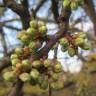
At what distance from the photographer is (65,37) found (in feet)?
4.25

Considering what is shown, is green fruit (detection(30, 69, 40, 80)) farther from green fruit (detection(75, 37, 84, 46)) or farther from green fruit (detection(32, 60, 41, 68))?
green fruit (detection(75, 37, 84, 46))

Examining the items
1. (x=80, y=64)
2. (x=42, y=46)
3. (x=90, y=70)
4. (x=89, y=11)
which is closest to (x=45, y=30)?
(x=42, y=46)

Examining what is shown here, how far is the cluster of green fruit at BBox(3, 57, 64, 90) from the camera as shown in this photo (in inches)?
46.3

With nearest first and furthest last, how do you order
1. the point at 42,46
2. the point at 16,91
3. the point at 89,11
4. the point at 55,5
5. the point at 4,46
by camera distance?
1. the point at 16,91
2. the point at 42,46
3. the point at 55,5
4. the point at 89,11
5. the point at 4,46

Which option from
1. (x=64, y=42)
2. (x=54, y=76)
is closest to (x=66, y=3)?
(x=64, y=42)

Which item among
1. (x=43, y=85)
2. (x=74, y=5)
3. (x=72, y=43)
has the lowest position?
(x=43, y=85)

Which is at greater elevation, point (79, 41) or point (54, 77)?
point (79, 41)

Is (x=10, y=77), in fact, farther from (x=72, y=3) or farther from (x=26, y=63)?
(x=72, y=3)

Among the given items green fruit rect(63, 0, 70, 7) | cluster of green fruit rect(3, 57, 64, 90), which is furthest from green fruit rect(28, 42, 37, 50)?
green fruit rect(63, 0, 70, 7)

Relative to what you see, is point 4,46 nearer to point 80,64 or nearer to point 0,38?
point 0,38

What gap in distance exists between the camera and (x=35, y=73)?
1.16 metres

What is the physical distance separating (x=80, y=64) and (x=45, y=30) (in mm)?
3749

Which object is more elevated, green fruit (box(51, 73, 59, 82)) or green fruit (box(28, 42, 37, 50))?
green fruit (box(28, 42, 37, 50))

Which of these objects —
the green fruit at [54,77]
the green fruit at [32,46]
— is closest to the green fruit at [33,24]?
the green fruit at [32,46]
